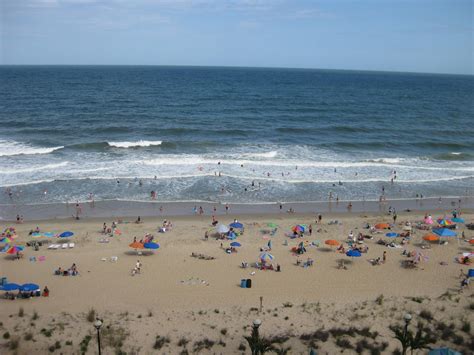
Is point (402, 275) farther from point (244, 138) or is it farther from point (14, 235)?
point (244, 138)

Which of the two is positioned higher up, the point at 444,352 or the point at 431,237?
the point at 444,352

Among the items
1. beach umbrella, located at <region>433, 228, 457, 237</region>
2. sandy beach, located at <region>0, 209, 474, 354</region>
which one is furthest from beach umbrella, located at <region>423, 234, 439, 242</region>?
sandy beach, located at <region>0, 209, 474, 354</region>

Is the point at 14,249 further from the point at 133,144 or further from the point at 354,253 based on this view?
the point at 133,144

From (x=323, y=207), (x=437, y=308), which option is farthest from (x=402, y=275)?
(x=323, y=207)

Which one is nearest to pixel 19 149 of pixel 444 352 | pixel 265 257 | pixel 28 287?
pixel 28 287

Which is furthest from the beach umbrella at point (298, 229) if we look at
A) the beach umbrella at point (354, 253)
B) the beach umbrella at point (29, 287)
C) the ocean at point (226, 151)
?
the beach umbrella at point (29, 287)

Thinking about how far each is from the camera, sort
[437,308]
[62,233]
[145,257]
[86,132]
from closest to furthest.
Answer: [437,308], [145,257], [62,233], [86,132]
